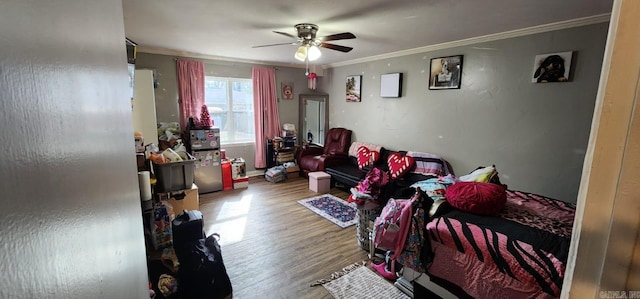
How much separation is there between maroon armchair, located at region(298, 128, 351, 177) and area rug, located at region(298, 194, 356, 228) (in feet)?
2.51

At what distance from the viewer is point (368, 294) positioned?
7.20ft

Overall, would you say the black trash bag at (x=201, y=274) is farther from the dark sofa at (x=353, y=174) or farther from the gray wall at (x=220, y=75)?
the gray wall at (x=220, y=75)

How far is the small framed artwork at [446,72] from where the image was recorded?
3537 millimetres

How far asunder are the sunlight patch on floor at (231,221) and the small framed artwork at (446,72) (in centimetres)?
321

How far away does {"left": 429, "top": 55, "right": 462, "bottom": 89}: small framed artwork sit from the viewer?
3537 millimetres

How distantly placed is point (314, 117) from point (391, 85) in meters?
2.15

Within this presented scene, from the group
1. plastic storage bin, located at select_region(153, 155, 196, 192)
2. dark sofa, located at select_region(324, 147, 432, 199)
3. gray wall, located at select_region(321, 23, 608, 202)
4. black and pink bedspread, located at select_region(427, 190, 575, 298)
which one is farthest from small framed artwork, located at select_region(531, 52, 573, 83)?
plastic storage bin, located at select_region(153, 155, 196, 192)

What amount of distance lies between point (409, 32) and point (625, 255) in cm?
313

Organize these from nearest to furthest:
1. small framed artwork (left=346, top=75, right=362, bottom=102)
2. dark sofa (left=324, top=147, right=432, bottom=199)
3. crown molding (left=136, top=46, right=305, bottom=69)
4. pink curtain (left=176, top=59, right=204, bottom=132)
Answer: dark sofa (left=324, top=147, right=432, bottom=199), crown molding (left=136, top=46, right=305, bottom=69), pink curtain (left=176, top=59, right=204, bottom=132), small framed artwork (left=346, top=75, right=362, bottom=102)

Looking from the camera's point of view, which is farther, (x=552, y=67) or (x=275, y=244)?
(x=275, y=244)

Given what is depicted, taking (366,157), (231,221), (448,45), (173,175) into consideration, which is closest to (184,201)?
(173,175)

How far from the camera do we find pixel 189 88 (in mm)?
4551

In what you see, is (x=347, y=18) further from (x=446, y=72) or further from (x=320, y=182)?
(x=320, y=182)

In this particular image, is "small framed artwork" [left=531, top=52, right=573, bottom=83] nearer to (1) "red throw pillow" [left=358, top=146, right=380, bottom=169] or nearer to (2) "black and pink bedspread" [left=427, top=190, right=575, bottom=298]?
(2) "black and pink bedspread" [left=427, top=190, right=575, bottom=298]
